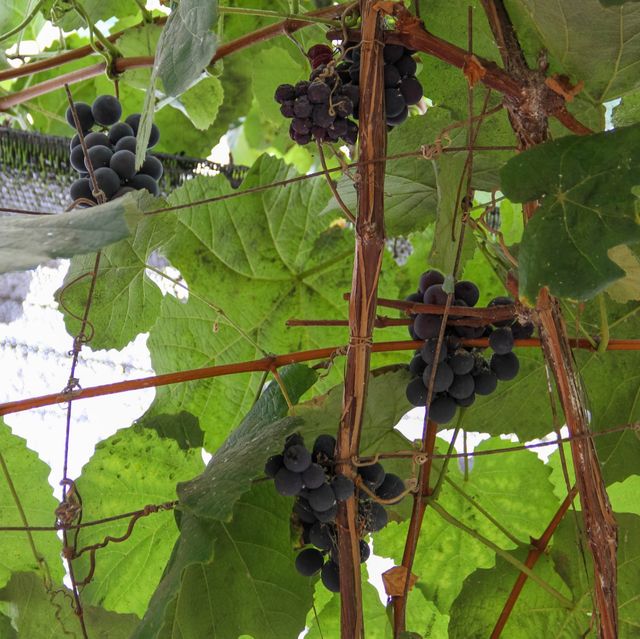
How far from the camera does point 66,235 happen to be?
19.6 inches

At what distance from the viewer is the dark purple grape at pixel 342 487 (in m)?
0.61

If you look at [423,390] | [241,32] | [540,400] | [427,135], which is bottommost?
[423,390]

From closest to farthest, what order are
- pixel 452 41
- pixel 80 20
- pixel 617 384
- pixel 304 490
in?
pixel 304 490, pixel 452 41, pixel 617 384, pixel 80 20

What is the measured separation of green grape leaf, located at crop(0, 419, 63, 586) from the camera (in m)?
0.94

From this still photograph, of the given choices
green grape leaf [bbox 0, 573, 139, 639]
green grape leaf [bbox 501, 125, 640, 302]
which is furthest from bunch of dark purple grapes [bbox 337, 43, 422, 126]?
green grape leaf [bbox 0, 573, 139, 639]

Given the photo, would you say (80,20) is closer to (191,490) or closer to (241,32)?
(241,32)

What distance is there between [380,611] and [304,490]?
44cm

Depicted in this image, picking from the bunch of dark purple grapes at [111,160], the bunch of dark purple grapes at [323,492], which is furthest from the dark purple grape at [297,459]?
the bunch of dark purple grapes at [111,160]

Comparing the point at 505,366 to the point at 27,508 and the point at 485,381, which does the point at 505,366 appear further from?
the point at 27,508

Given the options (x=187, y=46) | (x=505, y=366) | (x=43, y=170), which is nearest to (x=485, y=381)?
(x=505, y=366)

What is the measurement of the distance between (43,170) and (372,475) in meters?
0.70

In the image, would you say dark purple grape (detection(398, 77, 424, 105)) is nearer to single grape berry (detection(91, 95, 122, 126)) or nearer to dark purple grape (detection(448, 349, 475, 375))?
dark purple grape (detection(448, 349, 475, 375))

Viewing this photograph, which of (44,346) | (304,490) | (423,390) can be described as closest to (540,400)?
(423,390)

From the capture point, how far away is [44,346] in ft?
4.42
